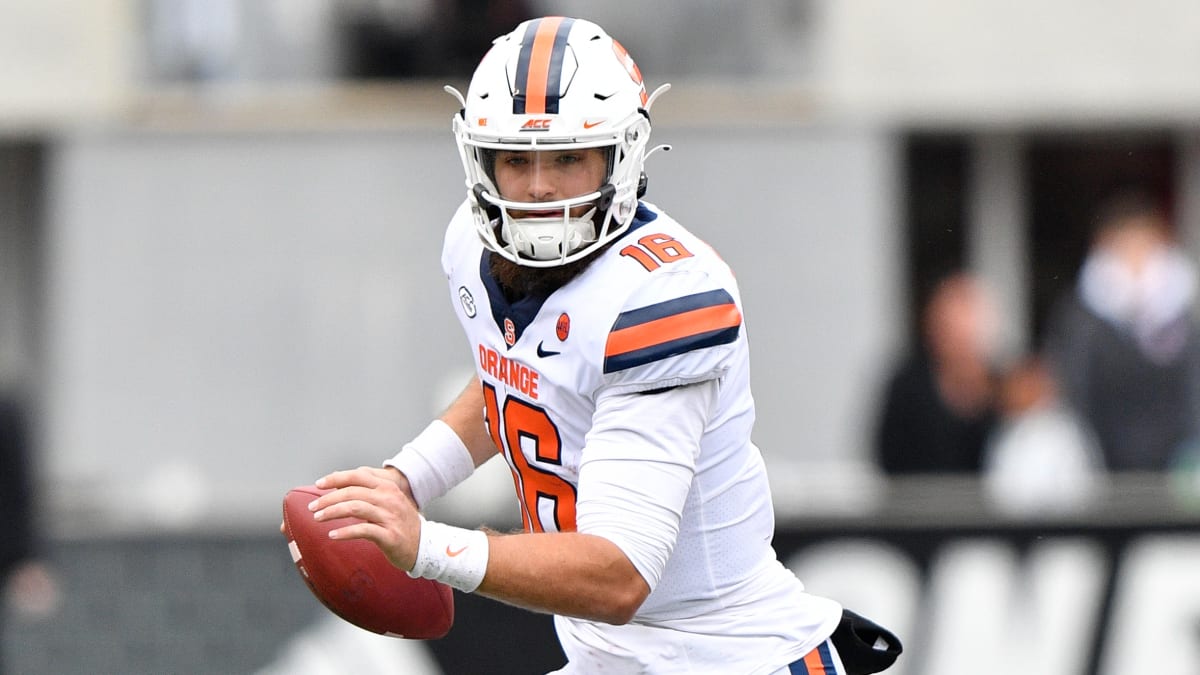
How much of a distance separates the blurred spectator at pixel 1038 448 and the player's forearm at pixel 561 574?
484 centimetres

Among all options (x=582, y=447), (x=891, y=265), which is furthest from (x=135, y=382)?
(x=582, y=447)

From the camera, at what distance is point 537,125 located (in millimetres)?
3508

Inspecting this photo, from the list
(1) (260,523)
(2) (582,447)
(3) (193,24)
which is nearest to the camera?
(2) (582,447)

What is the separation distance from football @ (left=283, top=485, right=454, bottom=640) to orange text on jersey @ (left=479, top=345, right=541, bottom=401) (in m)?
0.40

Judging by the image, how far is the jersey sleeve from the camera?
3395 millimetres

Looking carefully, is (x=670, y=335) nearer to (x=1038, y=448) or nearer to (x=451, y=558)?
(x=451, y=558)

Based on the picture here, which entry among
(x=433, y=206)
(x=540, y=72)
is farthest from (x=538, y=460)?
(x=433, y=206)

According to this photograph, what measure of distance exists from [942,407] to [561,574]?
5.79m

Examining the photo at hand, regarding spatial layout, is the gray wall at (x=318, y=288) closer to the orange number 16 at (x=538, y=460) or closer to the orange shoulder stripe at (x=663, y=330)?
the orange number 16 at (x=538, y=460)

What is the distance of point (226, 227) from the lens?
10.9 m

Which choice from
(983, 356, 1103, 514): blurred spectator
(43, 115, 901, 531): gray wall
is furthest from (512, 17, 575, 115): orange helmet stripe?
(43, 115, 901, 531): gray wall

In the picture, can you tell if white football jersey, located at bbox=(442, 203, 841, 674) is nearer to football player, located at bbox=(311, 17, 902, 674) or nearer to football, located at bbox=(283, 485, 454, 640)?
football player, located at bbox=(311, 17, 902, 674)

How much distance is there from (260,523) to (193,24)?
4.09m

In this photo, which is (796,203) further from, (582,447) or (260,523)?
(582,447)
